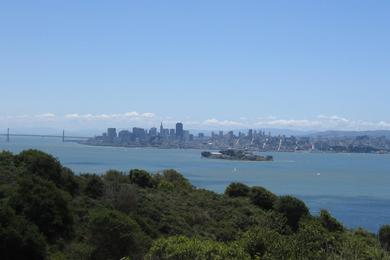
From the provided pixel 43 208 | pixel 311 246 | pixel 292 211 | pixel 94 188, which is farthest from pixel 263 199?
pixel 311 246

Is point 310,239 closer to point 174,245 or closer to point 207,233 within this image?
point 174,245

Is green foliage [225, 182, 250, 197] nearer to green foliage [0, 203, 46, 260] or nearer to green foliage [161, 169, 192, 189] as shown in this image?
green foliage [161, 169, 192, 189]

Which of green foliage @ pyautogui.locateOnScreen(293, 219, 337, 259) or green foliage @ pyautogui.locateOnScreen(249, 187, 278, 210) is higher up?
green foliage @ pyautogui.locateOnScreen(293, 219, 337, 259)

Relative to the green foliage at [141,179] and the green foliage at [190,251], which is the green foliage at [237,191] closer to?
the green foliage at [141,179]

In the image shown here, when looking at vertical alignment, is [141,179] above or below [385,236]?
above

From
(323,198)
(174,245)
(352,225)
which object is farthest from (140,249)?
(323,198)

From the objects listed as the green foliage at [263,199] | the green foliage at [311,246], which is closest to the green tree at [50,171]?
the green foliage at [263,199]

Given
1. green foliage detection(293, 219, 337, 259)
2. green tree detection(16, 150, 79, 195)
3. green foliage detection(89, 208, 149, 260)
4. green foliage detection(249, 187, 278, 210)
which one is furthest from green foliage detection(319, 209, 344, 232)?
green foliage detection(293, 219, 337, 259)

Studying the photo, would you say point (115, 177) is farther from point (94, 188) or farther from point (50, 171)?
point (50, 171)
